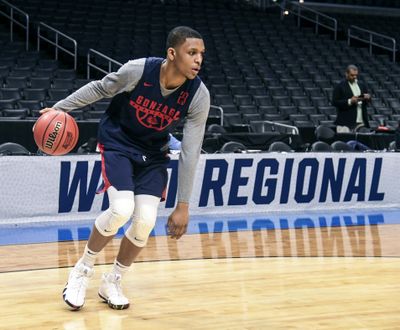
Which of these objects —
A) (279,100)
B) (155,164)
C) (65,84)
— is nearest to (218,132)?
(65,84)

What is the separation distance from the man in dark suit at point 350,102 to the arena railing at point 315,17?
34.4ft

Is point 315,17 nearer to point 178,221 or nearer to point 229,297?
point 229,297

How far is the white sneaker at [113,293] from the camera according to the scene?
484cm

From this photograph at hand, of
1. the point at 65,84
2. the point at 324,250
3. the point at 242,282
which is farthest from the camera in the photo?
the point at 65,84

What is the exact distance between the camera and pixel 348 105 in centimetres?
1278

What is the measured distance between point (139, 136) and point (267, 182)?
18.0ft

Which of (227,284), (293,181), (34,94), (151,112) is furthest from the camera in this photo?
(34,94)

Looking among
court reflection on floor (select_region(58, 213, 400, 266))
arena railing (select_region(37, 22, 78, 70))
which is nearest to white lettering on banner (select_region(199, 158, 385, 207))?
court reflection on floor (select_region(58, 213, 400, 266))

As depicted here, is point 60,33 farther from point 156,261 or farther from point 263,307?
point 263,307

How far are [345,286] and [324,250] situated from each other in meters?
1.83

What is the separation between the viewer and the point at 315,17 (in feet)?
81.3

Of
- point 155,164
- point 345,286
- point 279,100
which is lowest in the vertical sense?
point 279,100

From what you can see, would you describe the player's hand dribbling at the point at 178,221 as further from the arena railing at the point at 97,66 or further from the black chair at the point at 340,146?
the arena railing at the point at 97,66

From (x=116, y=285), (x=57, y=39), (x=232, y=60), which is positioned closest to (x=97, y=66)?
(x=57, y=39)
